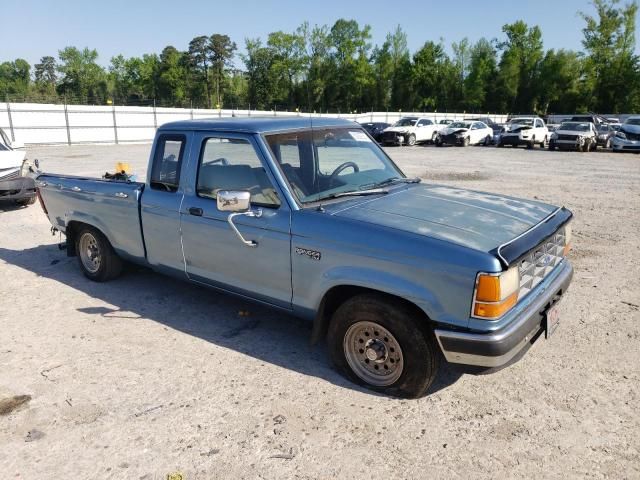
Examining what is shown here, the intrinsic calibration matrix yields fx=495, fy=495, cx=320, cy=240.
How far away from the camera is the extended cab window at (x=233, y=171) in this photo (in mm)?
3832

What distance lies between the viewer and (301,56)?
96.4 meters

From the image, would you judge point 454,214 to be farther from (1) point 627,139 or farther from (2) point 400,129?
(2) point 400,129

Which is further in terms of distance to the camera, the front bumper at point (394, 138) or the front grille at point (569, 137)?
the front bumper at point (394, 138)

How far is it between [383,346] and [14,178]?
9355mm

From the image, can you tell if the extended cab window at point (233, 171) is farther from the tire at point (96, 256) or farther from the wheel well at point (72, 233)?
the wheel well at point (72, 233)

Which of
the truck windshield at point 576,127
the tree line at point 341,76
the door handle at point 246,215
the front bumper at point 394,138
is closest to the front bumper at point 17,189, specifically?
the door handle at point 246,215

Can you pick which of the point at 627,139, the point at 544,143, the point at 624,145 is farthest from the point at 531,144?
the point at 627,139

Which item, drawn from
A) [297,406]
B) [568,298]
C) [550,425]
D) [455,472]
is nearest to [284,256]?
[297,406]

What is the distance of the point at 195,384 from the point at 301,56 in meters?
99.9

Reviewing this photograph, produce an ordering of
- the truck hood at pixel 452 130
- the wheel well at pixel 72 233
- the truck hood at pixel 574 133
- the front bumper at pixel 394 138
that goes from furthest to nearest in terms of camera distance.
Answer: the front bumper at pixel 394 138 → the truck hood at pixel 452 130 → the truck hood at pixel 574 133 → the wheel well at pixel 72 233

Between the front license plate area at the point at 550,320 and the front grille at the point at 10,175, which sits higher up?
the front grille at the point at 10,175

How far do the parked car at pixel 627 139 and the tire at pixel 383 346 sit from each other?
2757 cm

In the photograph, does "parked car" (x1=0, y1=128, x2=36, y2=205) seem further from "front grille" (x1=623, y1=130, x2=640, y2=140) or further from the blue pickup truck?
"front grille" (x1=623, y1=130, x2=640, y2=140)

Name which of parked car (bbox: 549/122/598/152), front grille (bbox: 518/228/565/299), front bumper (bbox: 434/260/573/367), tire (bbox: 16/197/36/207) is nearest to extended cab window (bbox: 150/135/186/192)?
front bumper (bbox: 434/260/573/367)
